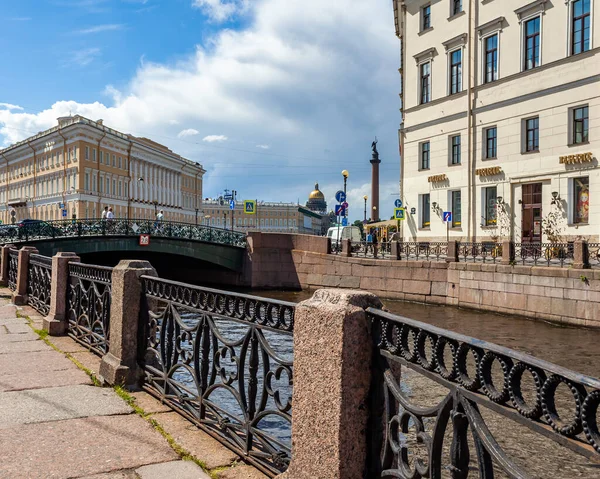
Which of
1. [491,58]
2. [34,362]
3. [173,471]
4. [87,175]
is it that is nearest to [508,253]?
[491,58]

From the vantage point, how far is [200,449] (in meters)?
3.22

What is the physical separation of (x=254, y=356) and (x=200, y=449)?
2.14 ft

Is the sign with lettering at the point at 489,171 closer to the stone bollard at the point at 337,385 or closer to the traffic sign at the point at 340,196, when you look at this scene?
the traffic sign at the point at 340,196

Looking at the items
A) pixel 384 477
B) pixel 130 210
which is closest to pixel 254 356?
pixel 384 477

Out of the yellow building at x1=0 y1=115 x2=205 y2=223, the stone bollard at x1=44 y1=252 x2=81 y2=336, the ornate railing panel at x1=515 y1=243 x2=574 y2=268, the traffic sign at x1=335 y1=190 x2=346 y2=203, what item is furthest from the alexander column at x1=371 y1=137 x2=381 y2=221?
the stone bollard at x1=44 y1=252 x2=81 y2=336

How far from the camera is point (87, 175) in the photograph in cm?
5834

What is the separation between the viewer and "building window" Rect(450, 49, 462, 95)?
80.3 ft

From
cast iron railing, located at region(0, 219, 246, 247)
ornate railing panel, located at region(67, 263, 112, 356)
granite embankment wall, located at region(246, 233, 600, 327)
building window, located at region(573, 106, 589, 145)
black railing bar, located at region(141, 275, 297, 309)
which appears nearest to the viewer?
black railing bar, located at region(141, 275, 297, 309)

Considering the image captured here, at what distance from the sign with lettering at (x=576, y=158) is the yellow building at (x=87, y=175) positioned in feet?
159

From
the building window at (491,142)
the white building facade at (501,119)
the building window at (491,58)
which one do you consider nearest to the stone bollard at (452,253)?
the white building facade at (501,119)

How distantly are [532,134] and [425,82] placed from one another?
6691mm

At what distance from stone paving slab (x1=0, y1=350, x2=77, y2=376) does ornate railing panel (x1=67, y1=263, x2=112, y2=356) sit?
37 cm

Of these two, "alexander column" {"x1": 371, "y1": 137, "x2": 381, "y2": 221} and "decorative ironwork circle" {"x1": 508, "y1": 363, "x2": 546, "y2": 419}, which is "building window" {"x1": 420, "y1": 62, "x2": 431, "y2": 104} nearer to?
"decorative ironwork circle" {"x1": 508, "y1": 363, "x2": 546, "y2": 419}

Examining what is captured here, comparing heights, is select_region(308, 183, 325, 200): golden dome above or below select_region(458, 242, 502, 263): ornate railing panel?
above
